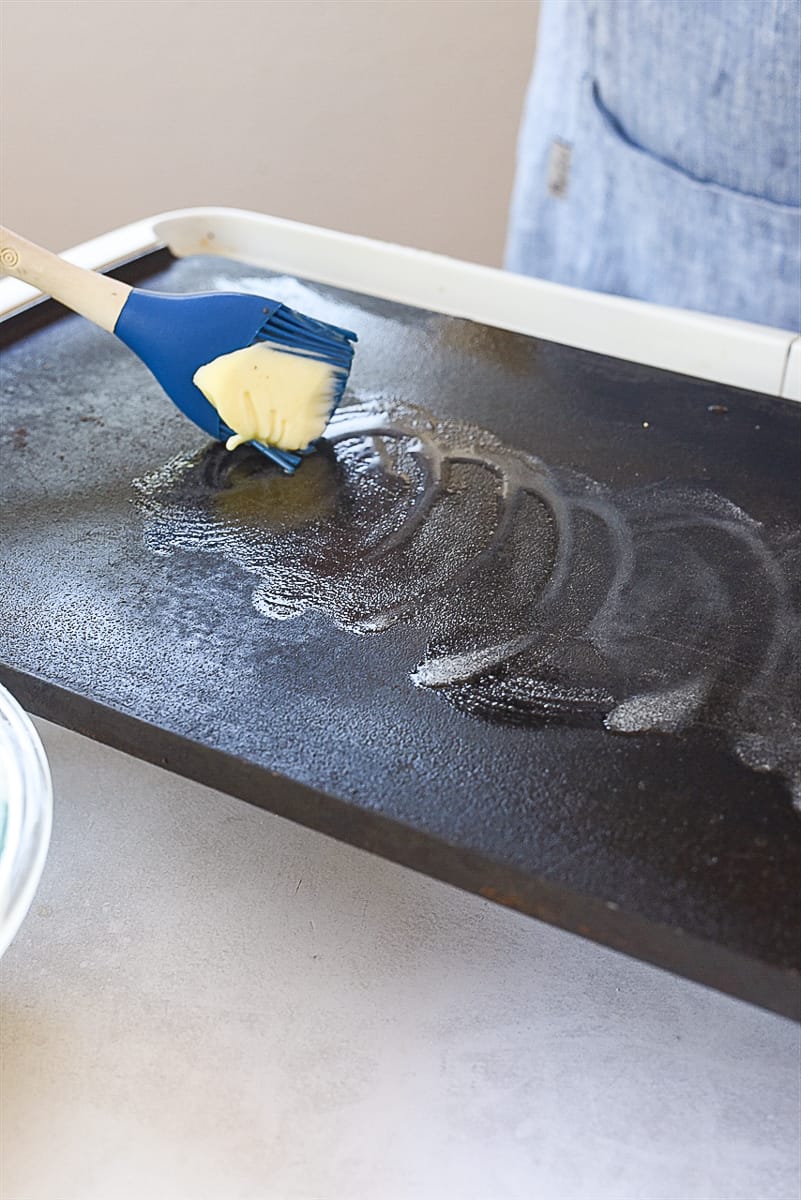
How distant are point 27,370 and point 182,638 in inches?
11.5

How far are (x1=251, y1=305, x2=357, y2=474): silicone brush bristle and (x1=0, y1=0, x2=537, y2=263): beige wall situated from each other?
0.84 metres

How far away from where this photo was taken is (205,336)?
68cm

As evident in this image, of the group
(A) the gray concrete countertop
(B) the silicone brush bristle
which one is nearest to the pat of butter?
(B) the silicone brush bristle

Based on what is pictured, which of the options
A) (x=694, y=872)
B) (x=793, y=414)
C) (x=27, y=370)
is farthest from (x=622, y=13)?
(x=694, y=872)

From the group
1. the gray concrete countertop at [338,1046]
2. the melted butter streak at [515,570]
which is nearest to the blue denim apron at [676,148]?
the melted butter streak at [515,570]

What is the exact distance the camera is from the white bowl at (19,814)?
442mm

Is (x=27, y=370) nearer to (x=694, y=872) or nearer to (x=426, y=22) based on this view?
(x=694, y=872)

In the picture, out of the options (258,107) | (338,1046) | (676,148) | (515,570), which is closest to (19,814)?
(338,1046)

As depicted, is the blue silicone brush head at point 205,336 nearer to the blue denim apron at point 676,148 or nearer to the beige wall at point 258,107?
the blue denim apron at point 676,148

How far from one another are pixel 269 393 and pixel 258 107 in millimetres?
924

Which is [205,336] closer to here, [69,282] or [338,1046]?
[69,282]

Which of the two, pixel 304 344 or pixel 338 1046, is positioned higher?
pixel 304 344

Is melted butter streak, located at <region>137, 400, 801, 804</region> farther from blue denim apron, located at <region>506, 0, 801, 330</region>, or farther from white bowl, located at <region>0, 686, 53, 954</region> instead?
blue denim apron, located at <region>506, 0, 801, 330</region>

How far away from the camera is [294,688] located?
1.73ft
